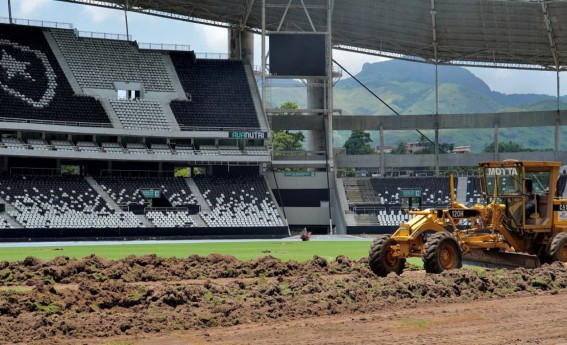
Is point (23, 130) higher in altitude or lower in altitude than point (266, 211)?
higher

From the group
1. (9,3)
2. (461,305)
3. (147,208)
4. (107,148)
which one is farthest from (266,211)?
(461,305)

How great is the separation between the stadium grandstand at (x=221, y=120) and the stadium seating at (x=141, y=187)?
15cm

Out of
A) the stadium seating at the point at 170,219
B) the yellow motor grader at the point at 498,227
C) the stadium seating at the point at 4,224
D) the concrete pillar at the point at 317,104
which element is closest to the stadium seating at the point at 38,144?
the stadium seating at the point at 4,224

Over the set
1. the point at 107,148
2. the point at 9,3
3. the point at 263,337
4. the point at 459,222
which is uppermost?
the point at 9,3

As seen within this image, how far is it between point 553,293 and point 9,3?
5624cm

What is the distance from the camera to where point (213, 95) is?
68.8 meters

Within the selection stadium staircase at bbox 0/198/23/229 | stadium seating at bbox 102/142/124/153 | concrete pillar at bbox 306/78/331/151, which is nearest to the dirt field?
stadium staircase at bbox 0/198/23/229

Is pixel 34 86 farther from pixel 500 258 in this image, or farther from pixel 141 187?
pixel 500 258

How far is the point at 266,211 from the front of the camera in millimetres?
61281

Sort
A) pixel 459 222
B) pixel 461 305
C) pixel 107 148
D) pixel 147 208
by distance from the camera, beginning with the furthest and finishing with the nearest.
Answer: pixel 107 148, pixel 147 208, pixel 459 222, pixel 461 305

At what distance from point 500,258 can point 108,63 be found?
168 ft

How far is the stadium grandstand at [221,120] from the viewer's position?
59.7 m

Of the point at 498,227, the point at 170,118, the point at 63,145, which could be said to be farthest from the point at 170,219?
→ the point at 498,227

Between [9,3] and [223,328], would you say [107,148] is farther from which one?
[223,328]
